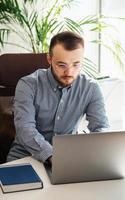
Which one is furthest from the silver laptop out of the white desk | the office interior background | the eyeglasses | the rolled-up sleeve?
the office interior background

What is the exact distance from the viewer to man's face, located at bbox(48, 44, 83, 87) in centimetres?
168

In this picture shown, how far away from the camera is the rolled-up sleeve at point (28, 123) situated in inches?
61.8

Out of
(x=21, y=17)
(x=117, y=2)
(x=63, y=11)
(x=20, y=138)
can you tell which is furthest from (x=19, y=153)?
(x=117, y=2)

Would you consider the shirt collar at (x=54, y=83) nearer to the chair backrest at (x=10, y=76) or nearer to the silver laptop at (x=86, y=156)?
the chair backrest at (x=10, y=76)

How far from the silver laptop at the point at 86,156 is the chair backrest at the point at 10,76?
36.8 inches

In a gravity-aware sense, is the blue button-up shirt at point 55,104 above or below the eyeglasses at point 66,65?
below

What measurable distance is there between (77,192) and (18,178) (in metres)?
0.21

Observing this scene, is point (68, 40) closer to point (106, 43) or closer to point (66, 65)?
point (66, 65)

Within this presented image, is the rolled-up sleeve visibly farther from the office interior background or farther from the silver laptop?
the office interior background

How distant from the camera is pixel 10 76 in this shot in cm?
229

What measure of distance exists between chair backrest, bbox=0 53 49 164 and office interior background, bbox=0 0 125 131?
0.95 meters

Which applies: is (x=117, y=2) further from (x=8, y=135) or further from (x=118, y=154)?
(x=118, y=154)

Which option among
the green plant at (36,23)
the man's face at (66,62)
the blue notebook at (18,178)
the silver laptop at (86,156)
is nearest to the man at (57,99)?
the man's face at (66,62)

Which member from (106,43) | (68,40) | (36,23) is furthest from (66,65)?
(106,43)
